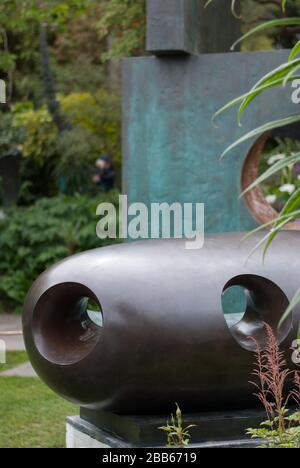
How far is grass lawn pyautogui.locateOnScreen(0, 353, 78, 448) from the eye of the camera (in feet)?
20.5

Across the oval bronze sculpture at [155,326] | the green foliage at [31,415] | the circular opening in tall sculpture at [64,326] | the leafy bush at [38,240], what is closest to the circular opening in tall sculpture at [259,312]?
the oval bronze sculpture at [155,326]

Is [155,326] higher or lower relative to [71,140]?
lower

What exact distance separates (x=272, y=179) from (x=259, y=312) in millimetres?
10235

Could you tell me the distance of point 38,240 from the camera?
12508 millimetres

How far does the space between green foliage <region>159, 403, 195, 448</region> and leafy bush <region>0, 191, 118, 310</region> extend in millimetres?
7584

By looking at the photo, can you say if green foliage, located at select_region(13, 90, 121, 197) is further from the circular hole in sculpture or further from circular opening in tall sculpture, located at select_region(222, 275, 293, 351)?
circular opening in tall sculpture, located at select_region(222, 275, 293, 351)

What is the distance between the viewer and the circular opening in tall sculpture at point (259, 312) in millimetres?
4918

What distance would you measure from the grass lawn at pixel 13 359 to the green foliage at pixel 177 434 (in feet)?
14.1

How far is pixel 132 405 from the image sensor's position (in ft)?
16.0

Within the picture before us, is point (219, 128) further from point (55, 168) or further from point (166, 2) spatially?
point (55, 168)

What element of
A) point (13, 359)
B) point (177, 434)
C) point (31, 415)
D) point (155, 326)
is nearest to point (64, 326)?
point (155, 326)

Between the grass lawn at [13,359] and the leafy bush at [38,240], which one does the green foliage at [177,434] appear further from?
the leafy bush at [38,240]

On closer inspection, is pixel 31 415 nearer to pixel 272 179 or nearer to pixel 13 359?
pixel 13 359

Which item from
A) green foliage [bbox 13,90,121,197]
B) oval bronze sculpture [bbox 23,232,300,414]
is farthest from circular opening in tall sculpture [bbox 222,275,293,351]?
green foliage [bbox 13,90,121,197]
